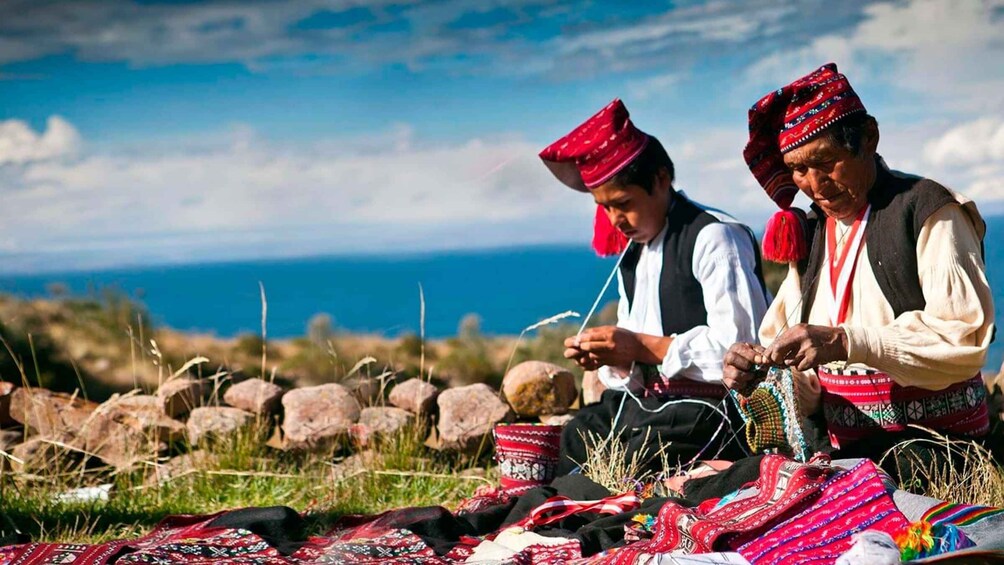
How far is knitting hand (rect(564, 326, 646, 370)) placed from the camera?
4168 millimetres

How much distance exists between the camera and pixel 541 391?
18.7 feet

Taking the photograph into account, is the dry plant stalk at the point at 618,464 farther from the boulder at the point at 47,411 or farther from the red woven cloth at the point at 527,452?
the boulder at the point at 47,411

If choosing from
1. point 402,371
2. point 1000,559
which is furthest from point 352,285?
point 1000,559

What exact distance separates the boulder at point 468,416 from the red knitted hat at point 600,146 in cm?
164

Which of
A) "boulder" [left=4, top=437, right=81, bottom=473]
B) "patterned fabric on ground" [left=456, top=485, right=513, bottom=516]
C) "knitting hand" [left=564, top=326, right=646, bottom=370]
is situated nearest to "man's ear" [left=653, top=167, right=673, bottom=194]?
"knitting hand" [left=564, top=326, right=646, bottom=370]

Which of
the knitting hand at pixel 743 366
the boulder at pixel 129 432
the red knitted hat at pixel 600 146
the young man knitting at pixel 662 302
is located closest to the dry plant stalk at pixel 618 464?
the young man knitting at pixel 662 302

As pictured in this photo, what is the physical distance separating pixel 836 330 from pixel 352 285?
2431 inches

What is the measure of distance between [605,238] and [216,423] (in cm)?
239

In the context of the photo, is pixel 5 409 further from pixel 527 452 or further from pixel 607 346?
pixel 607 346

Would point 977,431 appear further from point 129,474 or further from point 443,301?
point 443,301

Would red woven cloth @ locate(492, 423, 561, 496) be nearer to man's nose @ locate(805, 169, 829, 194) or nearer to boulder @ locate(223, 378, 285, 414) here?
man's nose @ locate(805, 169, 829, 194)

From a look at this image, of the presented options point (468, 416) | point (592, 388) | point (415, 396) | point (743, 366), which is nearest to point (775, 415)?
point (743, 366)

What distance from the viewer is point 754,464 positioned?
3.65 meters

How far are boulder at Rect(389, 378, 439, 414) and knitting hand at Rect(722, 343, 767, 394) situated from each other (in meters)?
2.49
